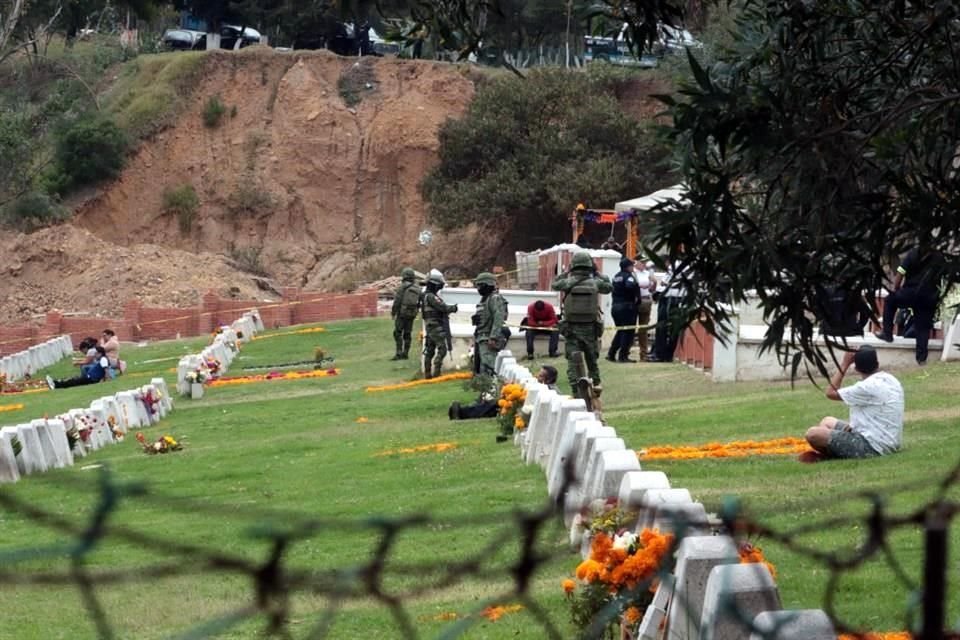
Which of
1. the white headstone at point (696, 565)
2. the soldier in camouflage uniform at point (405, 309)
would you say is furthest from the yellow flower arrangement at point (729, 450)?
the soldier in camouflage uniform at point (405, 309)

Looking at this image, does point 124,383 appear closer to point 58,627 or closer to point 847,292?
point 58,627

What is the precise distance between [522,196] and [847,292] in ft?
178

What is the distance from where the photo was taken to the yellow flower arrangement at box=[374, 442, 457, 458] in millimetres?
17953

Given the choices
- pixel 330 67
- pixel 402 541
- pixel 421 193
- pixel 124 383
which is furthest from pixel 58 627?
pixel 330 67

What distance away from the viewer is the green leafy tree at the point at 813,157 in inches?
296

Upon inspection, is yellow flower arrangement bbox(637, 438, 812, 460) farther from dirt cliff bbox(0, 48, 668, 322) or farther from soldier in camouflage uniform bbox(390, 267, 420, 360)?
dirt cliff bbox(0, 48, 668, 322)

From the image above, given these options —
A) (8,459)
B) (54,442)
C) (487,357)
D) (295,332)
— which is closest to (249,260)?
(295,332)

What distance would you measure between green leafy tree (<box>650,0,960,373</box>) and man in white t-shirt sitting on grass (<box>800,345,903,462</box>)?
559 cm

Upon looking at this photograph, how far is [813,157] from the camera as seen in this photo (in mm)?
7746

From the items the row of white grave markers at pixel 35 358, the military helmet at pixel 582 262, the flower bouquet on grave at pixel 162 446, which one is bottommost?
the row of white grave markers at pixel 35 358

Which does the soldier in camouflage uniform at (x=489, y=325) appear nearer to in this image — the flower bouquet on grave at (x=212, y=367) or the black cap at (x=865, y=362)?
the flower bouquet on grave at (x=212, y=367)

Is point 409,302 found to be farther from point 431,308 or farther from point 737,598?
point 737,598

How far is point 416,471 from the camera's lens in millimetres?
16312

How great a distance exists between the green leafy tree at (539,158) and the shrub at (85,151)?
1318cm
